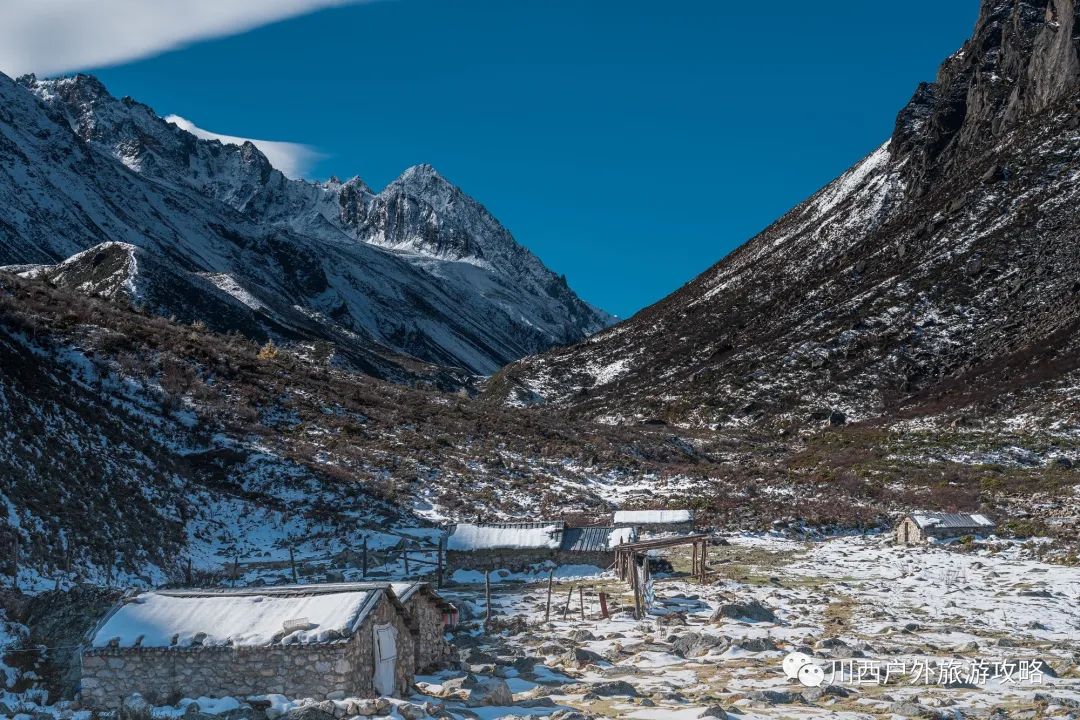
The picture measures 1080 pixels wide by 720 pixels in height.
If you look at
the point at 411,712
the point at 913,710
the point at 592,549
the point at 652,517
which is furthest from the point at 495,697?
the point at 652,517

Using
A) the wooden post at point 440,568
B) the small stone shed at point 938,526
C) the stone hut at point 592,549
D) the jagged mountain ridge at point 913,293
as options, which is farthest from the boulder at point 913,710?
the jagged mountain ridge at point 913,293

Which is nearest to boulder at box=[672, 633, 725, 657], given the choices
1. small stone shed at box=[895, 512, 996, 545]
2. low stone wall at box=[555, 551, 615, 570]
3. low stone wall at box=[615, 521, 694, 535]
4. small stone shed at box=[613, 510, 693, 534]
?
low stone wall at box=[555, 551, 615, 570]

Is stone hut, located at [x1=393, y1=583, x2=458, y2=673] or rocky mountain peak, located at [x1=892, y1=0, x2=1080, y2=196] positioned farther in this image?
rocky mountain peak, located at [x1=892, y1=0, x2=1080, y2=196]

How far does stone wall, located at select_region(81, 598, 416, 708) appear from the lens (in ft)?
44.7

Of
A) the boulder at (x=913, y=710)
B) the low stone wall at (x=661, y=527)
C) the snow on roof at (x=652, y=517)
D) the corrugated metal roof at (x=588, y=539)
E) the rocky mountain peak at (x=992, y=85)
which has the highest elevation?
the rocky mountain peak at (x=992, y=85)

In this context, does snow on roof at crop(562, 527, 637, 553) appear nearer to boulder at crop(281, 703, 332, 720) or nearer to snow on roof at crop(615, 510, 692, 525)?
snow on roof at crop(615, 510, 692, 525)

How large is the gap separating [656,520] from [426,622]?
20062 mm

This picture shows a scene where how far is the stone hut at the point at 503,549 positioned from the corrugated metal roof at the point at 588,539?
0.31 meters

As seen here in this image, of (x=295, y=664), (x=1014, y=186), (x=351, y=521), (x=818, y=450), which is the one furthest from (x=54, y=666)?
(x=1014, y=186)

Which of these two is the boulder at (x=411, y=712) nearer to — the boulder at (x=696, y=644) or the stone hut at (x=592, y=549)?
the boulder at (x=696, y=644)

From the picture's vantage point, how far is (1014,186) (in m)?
93.2

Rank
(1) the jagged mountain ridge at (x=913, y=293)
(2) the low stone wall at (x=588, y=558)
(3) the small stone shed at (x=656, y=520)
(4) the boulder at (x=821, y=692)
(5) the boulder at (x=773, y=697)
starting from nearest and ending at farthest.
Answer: (5) the boulder at (x=773, y=697), (4) the boulder at (x=821, y=692), (2) the low stone wall at (x=588, y=558), (3) the small stone shed at (x=656, y=520), (1) the jagged mountain ridge at (x=913, y=293)

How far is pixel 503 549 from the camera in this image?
106 ft

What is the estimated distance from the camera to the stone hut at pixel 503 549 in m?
32.0
